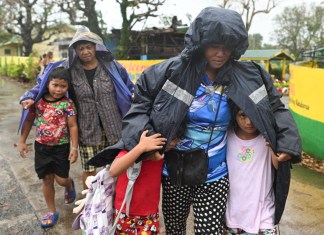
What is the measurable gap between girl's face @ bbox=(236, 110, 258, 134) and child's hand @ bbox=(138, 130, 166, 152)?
18.5 inches

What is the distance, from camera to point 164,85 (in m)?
1.94

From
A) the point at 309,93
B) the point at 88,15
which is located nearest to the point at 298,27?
the point at 88,15

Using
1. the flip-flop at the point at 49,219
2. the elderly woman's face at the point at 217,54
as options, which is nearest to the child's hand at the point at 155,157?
the elderly woman's face at the point at 217,54

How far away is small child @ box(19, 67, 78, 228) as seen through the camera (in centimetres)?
309

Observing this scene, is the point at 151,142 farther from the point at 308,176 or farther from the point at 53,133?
the point at 308,176

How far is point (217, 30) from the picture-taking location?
1814 mm

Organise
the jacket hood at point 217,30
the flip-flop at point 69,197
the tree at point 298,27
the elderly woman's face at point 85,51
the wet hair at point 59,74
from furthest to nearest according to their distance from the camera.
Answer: the tree at point 298,27 < the flip-flop at point 69,197 < the elderly woman's face at point 85,51 < the wet hair at point 59,74 < the jacket hood at point 217,30

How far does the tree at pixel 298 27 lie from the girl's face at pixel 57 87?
1435 inches

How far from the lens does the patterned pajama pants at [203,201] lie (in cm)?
206

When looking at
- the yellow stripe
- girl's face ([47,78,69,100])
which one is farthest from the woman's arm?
the yellow stripe

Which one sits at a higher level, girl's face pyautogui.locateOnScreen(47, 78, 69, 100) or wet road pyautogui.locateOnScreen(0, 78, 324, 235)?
girl's face pyautogui.locateOnScreen(47, 78, 69, 100)

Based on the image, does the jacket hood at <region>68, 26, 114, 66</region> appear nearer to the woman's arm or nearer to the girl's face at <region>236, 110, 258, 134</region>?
the woman's arm

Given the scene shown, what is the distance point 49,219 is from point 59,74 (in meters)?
1.41

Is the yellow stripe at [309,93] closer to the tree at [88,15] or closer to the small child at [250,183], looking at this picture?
the small child at [250,183]
